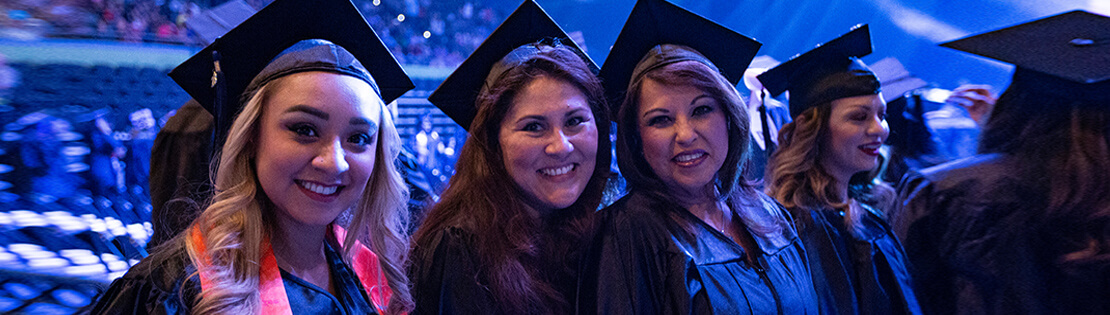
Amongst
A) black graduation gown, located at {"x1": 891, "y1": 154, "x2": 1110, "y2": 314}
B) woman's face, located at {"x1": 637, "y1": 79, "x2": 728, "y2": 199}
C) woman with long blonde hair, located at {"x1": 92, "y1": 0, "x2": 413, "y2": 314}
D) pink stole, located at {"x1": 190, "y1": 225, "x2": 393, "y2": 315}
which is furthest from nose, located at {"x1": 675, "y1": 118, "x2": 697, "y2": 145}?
black graduation gown, located at {"x1": 891, "y1": 154, "x2": 1110, "y2": 314}

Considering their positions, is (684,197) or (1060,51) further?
(1060,51)

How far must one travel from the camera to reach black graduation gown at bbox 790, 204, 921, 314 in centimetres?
211

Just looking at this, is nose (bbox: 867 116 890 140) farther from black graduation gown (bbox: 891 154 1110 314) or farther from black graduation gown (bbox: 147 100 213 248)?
black graduation gown (bbox: 147 100 213 248)

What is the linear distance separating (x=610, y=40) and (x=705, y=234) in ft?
15.5

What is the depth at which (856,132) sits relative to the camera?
2.33 metres

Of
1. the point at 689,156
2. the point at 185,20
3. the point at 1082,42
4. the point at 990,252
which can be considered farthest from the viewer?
the point at 185,20

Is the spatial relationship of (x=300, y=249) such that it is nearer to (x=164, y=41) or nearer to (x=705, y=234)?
(x=705, y=234)

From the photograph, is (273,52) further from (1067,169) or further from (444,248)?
(1067,169)

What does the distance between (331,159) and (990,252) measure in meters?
2.33

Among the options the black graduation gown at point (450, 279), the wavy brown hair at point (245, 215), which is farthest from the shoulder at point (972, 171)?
the wavy brown hair at point (245, 215)

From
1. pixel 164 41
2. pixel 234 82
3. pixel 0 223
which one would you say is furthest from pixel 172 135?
pixel 164 41

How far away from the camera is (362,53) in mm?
1590

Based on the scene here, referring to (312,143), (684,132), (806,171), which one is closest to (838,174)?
(806,171)

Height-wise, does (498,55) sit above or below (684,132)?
above
